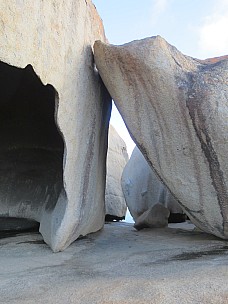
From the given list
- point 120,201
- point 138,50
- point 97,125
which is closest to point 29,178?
point 97,125

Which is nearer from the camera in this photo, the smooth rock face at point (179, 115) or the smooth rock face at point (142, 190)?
the smooth rock face at point (179, 115)

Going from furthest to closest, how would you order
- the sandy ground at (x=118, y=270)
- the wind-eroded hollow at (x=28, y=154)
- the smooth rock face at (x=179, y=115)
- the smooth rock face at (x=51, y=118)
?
the wind-eroded hollow at (x=28, y=154) → the smooth rock face at (x=179, y=115) → the smooth rock face at (x=51, y=118) → the sandy ground at (x=118, y=270)

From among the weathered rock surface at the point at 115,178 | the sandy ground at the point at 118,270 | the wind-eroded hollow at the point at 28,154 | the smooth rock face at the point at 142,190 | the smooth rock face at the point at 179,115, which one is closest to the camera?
the sandy ground at the point at 118,270

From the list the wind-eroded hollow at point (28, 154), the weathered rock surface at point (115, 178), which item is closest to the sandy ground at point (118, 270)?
the wind-eroded hollow at point (28, 154)

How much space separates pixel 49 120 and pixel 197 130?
1048 mm

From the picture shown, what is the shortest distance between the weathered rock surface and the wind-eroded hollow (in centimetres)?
139

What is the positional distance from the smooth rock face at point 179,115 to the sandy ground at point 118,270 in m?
0.24

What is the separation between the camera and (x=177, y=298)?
2.85 feet

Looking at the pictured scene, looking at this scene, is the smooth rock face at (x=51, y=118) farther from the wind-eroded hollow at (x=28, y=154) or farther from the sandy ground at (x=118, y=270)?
the sandy ground at (x=118, y=270)

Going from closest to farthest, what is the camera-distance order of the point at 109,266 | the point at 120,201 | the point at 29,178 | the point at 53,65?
the point at 109,266 → the point at 53,65 → the point at 29,178 → the point at 120,201

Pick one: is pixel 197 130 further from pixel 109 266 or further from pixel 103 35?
pixel 103 35

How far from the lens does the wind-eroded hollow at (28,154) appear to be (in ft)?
7.90

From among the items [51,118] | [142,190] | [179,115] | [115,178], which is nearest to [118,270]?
[179,115]

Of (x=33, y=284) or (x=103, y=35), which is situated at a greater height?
(x=103, y=35)
